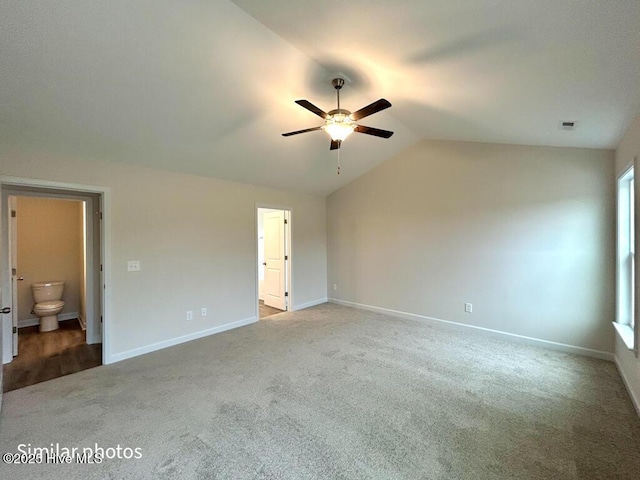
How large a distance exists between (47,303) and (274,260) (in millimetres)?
3804

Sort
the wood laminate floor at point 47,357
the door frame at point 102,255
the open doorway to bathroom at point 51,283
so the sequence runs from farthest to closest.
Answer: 1. the open doorway to bathroom at point 51,283
2. the door frame at point 102,255
3. the wood laminate floor at point 47,357

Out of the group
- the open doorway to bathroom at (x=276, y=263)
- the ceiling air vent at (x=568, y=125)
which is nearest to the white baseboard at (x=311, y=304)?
the open doorway to bathroom at (x=276, y=263)

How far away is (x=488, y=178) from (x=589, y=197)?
1154 millimetres

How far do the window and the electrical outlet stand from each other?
→ 5.63 meters

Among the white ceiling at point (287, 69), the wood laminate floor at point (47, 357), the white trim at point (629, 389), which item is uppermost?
the white ceiling at point (287, 69)

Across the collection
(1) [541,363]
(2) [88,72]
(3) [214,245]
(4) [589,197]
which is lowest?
(1) [541,363]

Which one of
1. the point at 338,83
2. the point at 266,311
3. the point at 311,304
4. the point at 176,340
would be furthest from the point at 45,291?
the point at 338,83

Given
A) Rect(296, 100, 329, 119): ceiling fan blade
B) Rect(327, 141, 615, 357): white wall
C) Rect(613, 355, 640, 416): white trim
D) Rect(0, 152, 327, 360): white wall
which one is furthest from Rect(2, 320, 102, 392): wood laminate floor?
Rect(613, 355, 640, 416): white trim

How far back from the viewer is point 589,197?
3463 mm

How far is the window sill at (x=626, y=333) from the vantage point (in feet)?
8.58

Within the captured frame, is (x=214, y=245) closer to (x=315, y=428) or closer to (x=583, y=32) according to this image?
(x=315, y=428)

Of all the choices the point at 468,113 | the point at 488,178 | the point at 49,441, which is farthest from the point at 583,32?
the point at 49,441

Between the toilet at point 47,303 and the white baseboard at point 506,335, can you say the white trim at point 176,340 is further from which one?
the white baseboard at point 506,335

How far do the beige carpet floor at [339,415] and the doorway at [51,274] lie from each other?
0.78 metres
